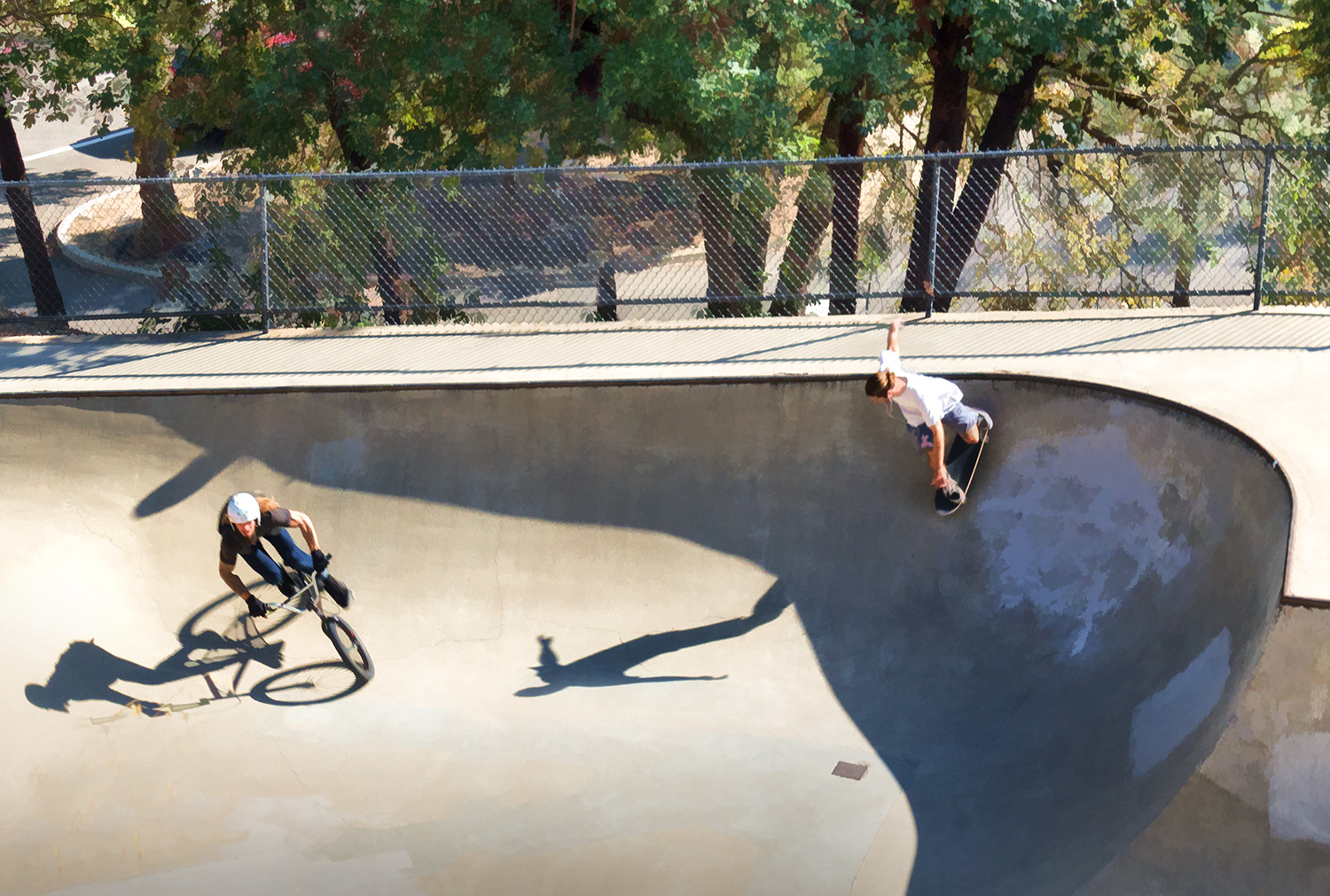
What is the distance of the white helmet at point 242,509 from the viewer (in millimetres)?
7438

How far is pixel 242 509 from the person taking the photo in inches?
293

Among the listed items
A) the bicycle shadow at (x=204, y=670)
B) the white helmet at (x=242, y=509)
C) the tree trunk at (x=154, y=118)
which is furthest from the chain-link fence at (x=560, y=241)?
the white helmet at (x=242, y=509)

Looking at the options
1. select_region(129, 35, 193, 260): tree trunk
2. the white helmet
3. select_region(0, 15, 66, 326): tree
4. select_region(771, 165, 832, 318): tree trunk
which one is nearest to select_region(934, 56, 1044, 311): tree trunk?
select_region(771, 165, 832, 318): tree trunk

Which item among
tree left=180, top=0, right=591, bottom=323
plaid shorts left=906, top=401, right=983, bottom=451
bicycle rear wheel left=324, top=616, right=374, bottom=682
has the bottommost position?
bicycle rear wheel left=324, top=616, right=374, bottom=682

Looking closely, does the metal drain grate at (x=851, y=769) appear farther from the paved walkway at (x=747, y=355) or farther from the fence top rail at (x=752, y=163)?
the fence top rail at (x=752, y=163)

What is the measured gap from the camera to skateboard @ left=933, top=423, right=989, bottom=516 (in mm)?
8383

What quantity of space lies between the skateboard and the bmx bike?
433cm

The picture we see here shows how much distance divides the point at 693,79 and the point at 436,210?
2.85 metres

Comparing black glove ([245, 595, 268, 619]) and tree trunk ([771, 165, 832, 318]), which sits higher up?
tree trunk ([771, 165, 832, 318])

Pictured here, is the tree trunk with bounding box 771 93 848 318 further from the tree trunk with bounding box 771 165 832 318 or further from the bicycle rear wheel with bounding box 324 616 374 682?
the bicycle rear wheel with bounding box 324 616 374 682

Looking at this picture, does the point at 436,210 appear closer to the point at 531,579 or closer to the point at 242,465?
the point at 242,465

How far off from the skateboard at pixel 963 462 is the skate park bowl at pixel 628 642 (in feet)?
0.61

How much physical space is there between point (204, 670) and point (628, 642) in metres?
3.08

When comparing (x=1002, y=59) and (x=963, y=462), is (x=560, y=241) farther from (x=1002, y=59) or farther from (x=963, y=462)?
(x=1002, y=59)
